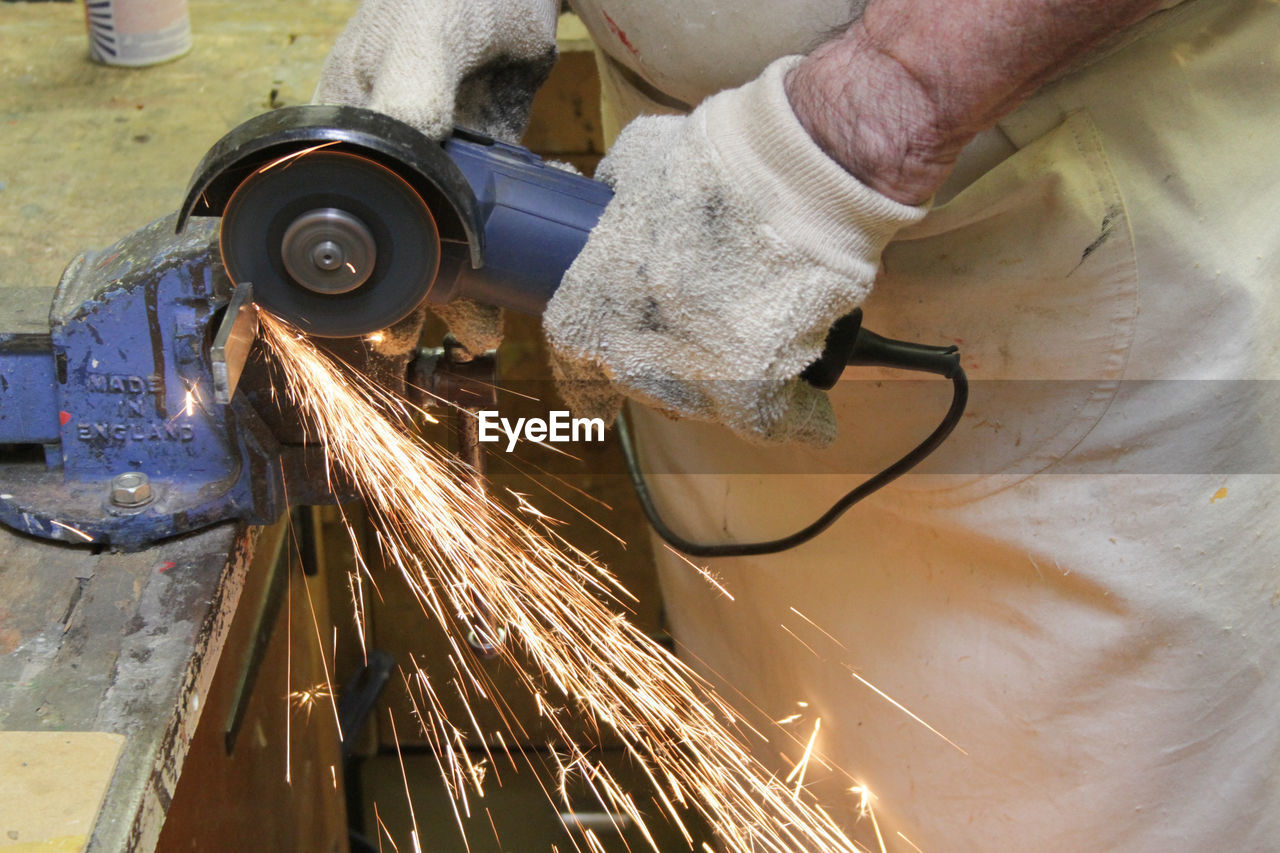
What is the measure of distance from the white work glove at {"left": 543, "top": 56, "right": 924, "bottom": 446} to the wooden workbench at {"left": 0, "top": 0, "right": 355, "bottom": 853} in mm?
517

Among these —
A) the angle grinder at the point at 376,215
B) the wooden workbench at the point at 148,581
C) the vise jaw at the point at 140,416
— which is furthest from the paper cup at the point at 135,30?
the angle grinder at the point at 376,215

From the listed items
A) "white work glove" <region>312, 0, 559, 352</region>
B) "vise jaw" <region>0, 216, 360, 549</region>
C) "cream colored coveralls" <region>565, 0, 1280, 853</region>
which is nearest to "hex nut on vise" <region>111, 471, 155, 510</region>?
"vise jaw" <region>0, 216, 360, 549</region>

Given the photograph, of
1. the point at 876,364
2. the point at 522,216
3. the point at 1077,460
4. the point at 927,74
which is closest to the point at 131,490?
the point at 522,216

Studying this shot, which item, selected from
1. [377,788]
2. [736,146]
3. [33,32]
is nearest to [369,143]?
[736,146]

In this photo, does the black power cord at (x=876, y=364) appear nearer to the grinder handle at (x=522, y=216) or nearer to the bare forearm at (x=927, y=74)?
the bare forearm at (x=927, y=74)

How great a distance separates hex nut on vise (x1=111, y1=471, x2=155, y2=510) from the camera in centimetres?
118

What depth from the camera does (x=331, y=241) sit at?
0.95 meters

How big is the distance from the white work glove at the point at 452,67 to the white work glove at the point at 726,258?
16 centimetres

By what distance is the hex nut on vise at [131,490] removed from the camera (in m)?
1.18

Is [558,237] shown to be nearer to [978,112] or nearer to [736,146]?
[736,146]

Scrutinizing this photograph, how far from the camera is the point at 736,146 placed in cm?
94

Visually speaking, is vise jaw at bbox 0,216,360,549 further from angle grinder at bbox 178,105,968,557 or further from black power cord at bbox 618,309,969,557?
black power cord at bbox 618,309,969,557

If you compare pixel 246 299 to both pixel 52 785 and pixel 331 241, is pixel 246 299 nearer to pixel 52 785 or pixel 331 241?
pixel 331 241

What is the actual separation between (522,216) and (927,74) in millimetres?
372
